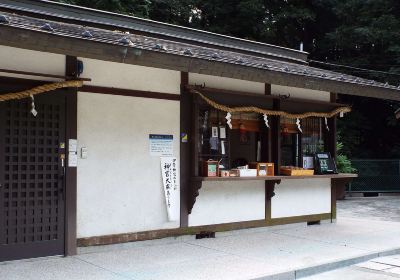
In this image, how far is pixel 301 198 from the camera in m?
10.9

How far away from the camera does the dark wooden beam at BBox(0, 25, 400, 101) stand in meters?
5.56

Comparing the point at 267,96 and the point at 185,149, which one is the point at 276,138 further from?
the point at 185,149

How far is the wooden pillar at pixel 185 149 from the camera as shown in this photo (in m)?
8.87

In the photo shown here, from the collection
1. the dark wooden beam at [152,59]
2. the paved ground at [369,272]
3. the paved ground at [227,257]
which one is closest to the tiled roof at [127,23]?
the dark wooden beam at [152,59]

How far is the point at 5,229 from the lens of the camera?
6859 millimetres

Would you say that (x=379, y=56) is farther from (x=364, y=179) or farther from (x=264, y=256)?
(x=264, y=256)

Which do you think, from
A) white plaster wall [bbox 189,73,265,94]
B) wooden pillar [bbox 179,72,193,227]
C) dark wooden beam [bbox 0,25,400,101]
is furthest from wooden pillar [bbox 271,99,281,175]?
wooden pillar [bbox 179,72,193,227]

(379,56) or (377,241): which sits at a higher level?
(379,56)

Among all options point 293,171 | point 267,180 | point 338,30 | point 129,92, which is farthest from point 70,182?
point 338,30

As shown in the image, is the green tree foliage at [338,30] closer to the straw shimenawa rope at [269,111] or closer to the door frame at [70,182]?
the straw shimenawa rope at [269,111]

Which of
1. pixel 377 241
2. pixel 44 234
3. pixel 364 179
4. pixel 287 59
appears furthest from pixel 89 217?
pixel 364 179

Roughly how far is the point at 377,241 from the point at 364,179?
1269 centimetres

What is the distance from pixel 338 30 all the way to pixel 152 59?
20024 millimetres

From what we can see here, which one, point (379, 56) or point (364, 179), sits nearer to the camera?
point (364, 179)
